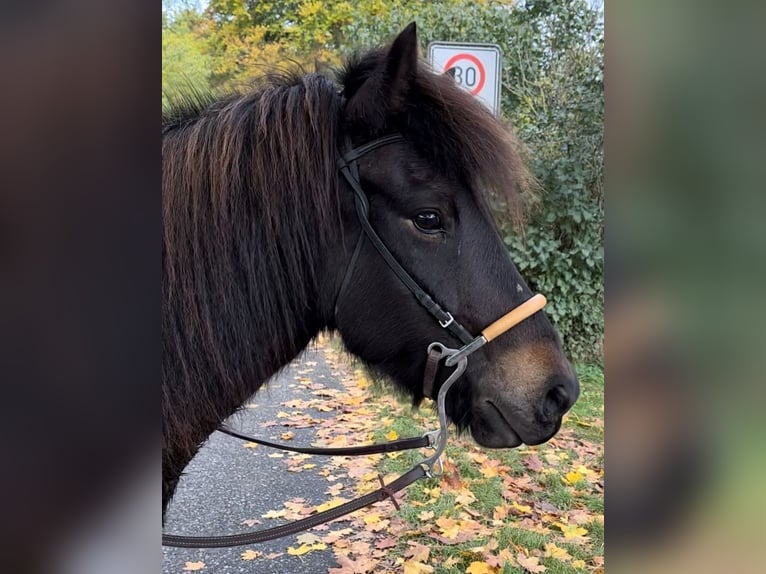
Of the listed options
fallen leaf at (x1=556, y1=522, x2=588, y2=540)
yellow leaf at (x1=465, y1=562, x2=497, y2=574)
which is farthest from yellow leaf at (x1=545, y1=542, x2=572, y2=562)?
yellow leaf at (x1=465, y1=562, x2=497, y2=574)

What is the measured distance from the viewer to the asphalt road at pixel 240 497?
136 inches

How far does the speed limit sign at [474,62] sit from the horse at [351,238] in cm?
188

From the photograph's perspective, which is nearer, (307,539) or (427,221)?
(427,221)

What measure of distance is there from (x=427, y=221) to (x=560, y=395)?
2.34ft

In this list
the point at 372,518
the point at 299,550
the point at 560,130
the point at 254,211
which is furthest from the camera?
the point at 560,130

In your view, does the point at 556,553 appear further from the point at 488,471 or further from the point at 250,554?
the point at 250,554

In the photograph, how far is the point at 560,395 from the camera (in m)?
1.77

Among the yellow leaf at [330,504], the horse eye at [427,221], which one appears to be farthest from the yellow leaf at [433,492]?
the horse eye at [427,221]

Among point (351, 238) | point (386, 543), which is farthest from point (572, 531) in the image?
point (351, 238)

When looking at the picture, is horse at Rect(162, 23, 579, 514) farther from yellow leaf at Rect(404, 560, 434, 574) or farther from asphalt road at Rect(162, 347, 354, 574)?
yellow leaf at Rect(404, 560, 434, 574)

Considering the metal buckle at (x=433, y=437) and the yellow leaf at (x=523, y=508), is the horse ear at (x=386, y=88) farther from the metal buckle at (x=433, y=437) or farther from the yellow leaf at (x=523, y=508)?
the yellow leaf at (x=523, y=508)
